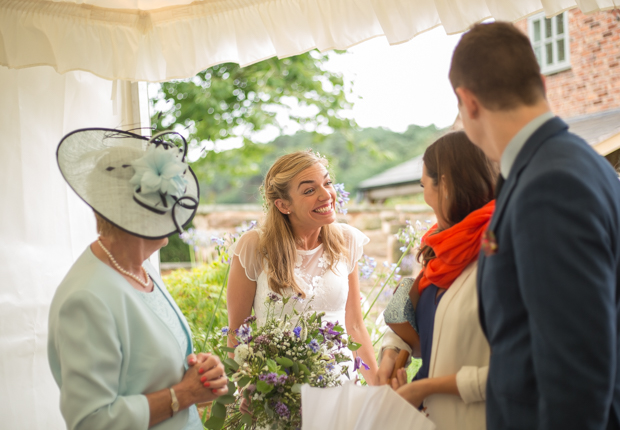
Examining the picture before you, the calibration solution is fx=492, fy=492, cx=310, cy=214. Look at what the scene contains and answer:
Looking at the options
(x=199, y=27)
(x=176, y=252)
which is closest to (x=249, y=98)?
(x=176, y=252)

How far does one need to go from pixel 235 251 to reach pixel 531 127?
158cm

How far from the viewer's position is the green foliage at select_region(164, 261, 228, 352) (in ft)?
12.2

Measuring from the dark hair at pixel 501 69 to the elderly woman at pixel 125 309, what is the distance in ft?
2.78

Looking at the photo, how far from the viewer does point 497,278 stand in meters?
1.13

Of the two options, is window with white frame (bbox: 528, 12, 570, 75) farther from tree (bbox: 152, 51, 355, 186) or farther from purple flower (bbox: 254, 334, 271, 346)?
purple flower (bbox: 254, 334, 271, 346)

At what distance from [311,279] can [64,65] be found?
150 centimetres

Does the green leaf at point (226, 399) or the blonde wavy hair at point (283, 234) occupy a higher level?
the blonde wavy hair at point (283, 234)

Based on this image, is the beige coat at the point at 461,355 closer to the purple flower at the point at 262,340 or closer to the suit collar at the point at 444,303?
the suit collar at the point at 444,303

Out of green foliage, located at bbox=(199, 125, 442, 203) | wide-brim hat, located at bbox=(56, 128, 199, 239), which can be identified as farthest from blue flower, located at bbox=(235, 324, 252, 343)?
green foliage, located at bbox=(199, 125, 442, 203)

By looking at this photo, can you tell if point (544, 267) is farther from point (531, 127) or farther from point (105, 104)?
point (105, 104)

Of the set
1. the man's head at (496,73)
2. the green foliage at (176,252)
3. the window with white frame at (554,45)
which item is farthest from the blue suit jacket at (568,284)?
the green foliage at (176,252)

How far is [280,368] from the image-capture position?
156cm

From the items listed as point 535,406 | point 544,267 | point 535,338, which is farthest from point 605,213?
point 535,406

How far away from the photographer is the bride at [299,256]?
2.38 metres
